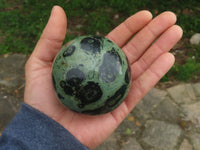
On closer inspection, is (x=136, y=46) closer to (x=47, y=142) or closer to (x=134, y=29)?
(x=134, y=29)

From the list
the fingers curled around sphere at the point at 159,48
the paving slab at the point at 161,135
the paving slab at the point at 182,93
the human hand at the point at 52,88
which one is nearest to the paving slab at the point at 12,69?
the human hand at the point at 52,88

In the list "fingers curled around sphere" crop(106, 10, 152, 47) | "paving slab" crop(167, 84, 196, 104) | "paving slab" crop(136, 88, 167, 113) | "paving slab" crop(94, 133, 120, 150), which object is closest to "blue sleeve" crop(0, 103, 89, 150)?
"paving slab" crop(94, 133, 120, 150)

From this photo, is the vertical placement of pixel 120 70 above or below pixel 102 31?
above

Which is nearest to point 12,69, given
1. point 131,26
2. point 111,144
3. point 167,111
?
point 111,144

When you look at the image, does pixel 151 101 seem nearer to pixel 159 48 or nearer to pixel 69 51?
pixel 159 48

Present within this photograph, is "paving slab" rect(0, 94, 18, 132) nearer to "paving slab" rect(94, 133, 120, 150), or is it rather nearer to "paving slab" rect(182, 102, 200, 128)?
"paving slab" rect(94, 133, 120, 150)

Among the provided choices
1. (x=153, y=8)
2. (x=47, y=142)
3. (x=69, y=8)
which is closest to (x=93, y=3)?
(x=69, y=8)

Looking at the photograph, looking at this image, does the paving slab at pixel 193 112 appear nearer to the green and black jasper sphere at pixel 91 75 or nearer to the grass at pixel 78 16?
the grass at pixel 78 16
